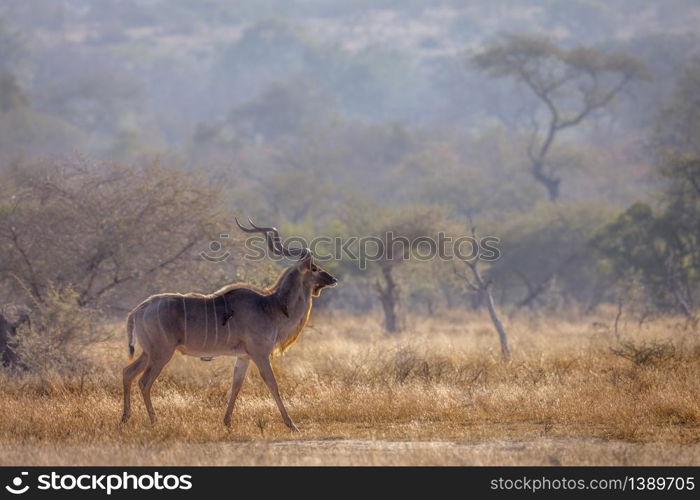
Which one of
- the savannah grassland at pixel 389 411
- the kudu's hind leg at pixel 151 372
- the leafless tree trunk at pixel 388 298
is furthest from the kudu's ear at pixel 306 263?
the leafless tree trunk at pixel 388 298

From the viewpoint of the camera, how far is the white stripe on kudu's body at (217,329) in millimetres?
10367

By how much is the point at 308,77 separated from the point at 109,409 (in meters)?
59.7

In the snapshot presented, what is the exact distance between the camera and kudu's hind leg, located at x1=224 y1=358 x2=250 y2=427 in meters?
10.3

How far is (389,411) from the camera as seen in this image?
35.2 ft

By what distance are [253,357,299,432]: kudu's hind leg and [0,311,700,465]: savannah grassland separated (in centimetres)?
A: 10

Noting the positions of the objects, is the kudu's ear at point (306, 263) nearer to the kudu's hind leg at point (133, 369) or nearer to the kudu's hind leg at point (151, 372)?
the kudu's hind leg at point (151, 372)

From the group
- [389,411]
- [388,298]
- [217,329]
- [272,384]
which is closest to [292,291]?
[217,329]

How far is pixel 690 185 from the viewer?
82.9ft

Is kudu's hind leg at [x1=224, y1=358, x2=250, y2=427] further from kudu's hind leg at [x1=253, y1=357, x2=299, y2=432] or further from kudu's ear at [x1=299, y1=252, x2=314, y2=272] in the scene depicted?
kudu's ear at [x1=299, y1=252, x2=314, y2=272]

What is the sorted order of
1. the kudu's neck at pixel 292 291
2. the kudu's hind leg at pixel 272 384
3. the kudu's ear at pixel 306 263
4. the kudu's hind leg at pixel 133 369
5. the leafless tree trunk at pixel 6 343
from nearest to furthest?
the kudu's hind leg at pixel 272 384
the kudu's hind leg at pixel 133 369
the kudu's neck at pixel 292 291
the kudu's ear at pixel 306 263
the leafless tree trunk at pixel 6 343

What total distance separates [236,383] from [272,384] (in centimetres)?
43

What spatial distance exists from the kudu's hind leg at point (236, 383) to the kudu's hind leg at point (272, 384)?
0.85 ft
